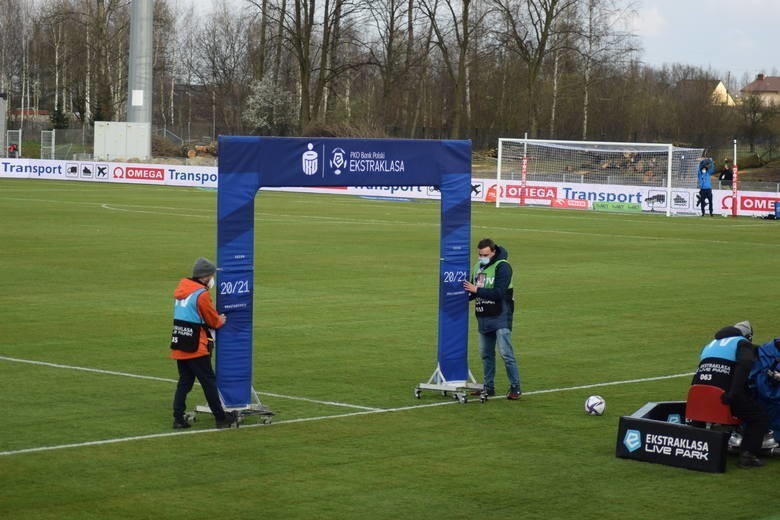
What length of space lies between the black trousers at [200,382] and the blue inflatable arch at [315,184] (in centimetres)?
34

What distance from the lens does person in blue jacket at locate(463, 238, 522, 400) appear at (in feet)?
48.1

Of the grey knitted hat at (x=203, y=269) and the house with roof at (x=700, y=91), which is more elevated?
the house with roof at (x=700, y=91)

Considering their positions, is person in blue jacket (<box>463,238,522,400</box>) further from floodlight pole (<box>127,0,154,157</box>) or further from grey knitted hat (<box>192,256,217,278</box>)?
floodlight pole (<box>127,0,154,157</box>)

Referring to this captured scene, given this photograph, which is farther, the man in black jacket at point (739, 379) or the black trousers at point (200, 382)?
the black trousers at point (200, 382)

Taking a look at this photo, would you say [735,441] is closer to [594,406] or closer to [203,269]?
[594,406]

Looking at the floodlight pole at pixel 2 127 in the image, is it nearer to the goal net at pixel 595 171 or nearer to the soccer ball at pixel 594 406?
the goal net at pixel 595 171

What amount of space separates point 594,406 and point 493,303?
1.65 metres

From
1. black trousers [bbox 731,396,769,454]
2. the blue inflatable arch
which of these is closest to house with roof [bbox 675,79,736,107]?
the blue inflatable arch

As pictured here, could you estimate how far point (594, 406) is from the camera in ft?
46.3

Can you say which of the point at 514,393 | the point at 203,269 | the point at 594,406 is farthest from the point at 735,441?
the point at 203,269

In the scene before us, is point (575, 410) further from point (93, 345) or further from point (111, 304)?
point (111, 304)

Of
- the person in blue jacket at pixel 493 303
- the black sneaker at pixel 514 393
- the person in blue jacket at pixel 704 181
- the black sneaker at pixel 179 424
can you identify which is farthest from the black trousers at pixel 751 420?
the person in blue jacket at pixel 704 181

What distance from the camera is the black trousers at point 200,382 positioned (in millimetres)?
12781

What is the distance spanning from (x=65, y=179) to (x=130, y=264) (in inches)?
1787
